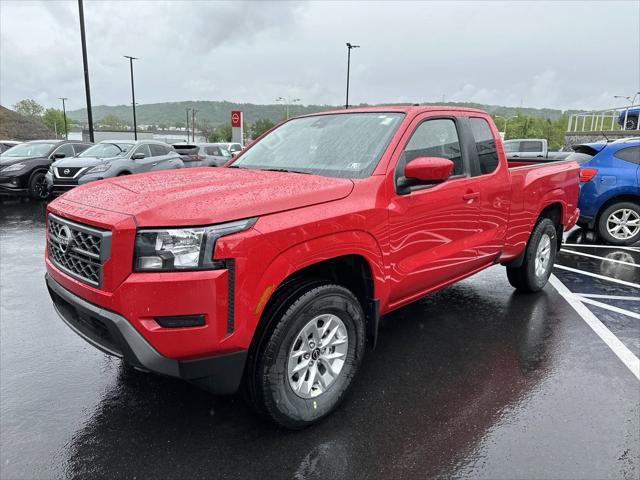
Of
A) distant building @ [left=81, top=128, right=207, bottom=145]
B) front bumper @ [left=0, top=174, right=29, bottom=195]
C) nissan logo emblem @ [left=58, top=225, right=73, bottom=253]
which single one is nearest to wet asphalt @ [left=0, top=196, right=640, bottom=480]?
nissan logo emblem @ [left=58, top=225, right=73, bottom=253]

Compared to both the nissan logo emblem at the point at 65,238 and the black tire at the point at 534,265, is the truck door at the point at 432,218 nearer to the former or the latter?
the black tire at the point at 534,265

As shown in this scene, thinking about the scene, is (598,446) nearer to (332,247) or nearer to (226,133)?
(332,247)

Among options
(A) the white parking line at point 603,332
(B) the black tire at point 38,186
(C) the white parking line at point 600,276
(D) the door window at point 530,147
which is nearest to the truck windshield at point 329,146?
(A) the white parking line at point 603,332

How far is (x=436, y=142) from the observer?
368cm

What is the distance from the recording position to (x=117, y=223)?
7.42 feet

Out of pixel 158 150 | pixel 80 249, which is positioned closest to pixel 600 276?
pixel 80 249

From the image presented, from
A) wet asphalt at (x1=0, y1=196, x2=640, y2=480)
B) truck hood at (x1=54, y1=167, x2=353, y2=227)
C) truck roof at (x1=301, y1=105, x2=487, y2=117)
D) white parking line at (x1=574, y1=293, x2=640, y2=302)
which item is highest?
truck roof at (x1=301, y1=105, x2=487, y2=117)

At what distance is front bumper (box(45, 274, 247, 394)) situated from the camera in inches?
88.8

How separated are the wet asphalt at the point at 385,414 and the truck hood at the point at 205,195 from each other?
4.26 ft

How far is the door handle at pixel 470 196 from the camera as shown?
3.76 meters

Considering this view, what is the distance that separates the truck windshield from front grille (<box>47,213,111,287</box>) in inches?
55.8

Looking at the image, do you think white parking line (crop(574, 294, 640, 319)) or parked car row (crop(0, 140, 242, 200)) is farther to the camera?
parked car row (crop(0, 140, 242, 200))

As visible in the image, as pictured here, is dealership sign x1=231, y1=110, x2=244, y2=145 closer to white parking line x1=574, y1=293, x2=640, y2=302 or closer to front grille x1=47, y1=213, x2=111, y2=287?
white parking line x1=574, y1=293, x2=640, y2=302

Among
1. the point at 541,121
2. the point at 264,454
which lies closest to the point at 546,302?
the point at 264,454
